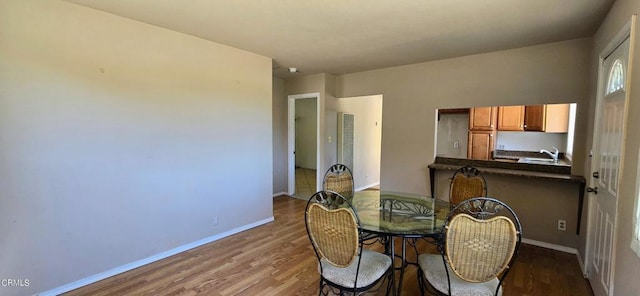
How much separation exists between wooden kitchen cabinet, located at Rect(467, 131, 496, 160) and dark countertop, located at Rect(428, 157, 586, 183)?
0.83 metres

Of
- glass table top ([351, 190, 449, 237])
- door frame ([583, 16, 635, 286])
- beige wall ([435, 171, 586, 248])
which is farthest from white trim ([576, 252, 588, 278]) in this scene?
glass table top ([351, 190, 449, 237])

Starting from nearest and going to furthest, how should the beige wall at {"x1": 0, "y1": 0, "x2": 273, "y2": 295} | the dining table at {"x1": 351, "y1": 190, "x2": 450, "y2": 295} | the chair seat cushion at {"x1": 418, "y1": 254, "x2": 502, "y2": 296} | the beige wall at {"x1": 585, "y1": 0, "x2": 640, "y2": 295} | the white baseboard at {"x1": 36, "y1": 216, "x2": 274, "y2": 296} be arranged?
the beige wall at {"x1": 585, "y1": 0, "x2": 640, "y2": 295}, the chair seat cushion at {"x1": 418, "y1": 254, "x2": 502, "y2": 296}, the dining table at {"x1": 351, "y1": 190, "x2": 450, "y2": 295}, the beige wall at {"x1": 0, "y1": 0, "x2": 273, "y2": 295}, the white baseboard at {"x1": 36, "y1": 216, "x2": 274, "y2": 296}

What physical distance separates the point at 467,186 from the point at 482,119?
1846 mm

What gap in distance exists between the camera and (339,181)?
125 inches

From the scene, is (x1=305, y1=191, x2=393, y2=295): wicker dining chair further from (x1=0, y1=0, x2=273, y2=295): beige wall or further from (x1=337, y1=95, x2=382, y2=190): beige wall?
(x1=337, y1=95, x2=382, y2=190): beige wall

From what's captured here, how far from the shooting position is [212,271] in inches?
106

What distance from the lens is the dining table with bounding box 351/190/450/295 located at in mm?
1957

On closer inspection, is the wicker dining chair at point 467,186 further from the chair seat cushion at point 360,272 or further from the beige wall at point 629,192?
the chair seat cushion at point 360,272

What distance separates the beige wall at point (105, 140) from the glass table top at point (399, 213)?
182 cm

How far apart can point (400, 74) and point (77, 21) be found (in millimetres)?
3726

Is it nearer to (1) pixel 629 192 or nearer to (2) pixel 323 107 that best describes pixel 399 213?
(1) pixel 629 192

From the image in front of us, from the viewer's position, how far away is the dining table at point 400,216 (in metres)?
1.96

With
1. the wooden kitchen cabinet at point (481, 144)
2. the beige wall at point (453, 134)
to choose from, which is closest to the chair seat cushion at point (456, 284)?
the beige wall at point (453, 134)

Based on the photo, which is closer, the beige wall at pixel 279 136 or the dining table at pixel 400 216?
the dining table at pixel 400 216
